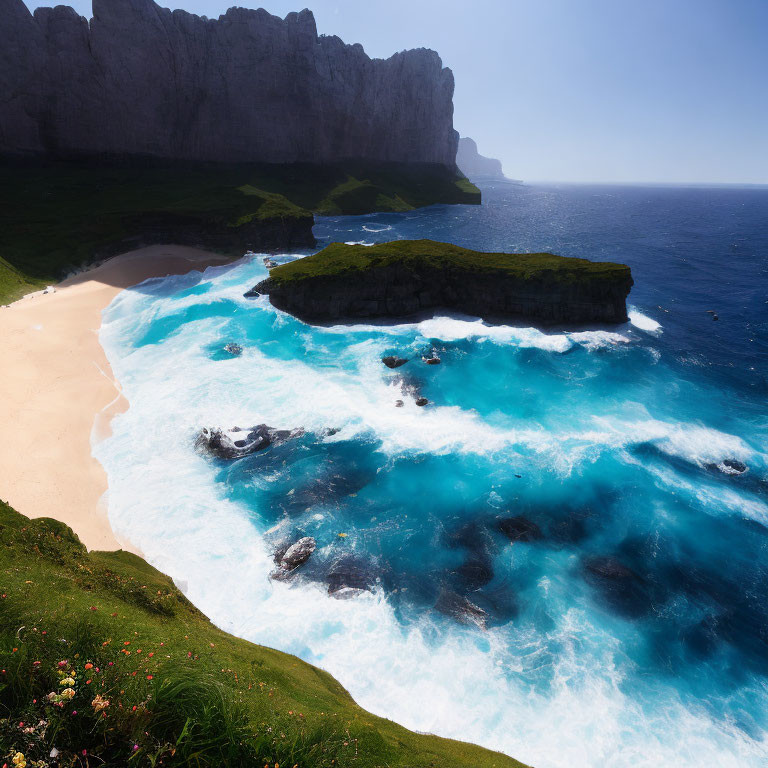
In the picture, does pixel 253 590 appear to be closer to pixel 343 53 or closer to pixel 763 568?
pixel 763 568

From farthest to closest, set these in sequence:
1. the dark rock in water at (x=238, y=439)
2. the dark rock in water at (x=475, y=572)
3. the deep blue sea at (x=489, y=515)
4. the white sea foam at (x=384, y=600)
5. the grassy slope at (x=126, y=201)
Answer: the grassy slope at (x=126, y=201) < the dark rock in water at (x=238, y=439) < the dark rock in water at (x=475, y=572) < the deep blue sea at (x=489, y=515) < the white sea foam at (x=384, y=600)

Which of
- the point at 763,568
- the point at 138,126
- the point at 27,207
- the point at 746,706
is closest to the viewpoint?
the point at 746,706

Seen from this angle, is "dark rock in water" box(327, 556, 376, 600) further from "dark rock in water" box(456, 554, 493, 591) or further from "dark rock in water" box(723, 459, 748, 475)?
"dark rock in water" box(723, 459, 748, 475)

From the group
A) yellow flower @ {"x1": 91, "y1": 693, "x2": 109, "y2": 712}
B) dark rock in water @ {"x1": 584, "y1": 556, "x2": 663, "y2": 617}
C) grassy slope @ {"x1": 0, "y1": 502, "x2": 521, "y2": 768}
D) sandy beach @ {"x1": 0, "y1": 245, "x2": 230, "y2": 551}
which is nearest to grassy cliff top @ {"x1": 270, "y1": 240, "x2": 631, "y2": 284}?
sandy beach @ {"x1": 0, "y1": 245, "x2": 230, "y2": 551}

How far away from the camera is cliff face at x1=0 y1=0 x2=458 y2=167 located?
305 feet

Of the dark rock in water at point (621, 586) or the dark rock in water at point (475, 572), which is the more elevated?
the dark rock in water at point (621, 586)

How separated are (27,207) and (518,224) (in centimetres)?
11705

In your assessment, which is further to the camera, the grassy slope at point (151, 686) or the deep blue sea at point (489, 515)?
the deep blue sea at point (489, 515)

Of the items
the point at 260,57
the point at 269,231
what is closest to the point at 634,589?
the point at 269,231

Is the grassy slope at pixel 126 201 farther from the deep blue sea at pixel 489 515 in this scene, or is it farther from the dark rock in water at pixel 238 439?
the dark rock in water at pixel 238 439

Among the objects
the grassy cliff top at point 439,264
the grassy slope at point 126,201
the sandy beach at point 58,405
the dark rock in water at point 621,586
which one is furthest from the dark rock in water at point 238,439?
the grassy slope at point 126,201

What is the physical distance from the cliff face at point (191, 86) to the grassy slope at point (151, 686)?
12154cm

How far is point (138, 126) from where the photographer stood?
10481 centimetres

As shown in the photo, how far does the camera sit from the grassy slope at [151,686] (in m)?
9.07
